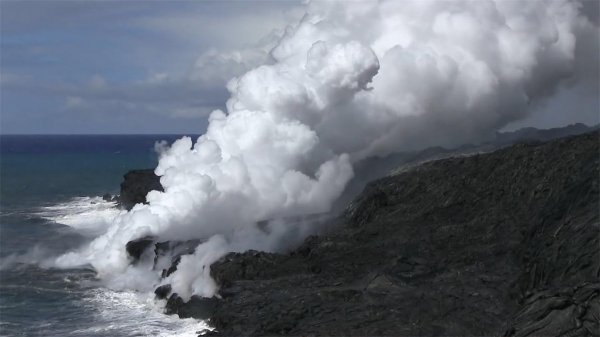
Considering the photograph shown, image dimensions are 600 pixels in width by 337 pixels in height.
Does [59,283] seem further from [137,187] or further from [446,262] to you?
[137,187]

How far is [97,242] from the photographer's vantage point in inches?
2330

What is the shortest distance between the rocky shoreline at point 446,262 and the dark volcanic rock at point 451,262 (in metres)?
0.07

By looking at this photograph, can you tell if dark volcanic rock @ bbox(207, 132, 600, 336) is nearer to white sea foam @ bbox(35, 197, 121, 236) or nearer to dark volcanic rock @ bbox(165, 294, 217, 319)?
dark volcanic rock @ bbox(165, 294, 217, 319)

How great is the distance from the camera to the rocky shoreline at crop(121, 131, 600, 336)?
30922 millimetres

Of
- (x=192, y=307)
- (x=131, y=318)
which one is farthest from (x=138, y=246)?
(x=192, y=307)

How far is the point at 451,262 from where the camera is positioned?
3831 centimetres

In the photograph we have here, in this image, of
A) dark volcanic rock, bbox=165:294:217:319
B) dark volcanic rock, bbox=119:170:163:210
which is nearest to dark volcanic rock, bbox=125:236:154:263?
dark volcanic rock, bbox=165:294:217:319

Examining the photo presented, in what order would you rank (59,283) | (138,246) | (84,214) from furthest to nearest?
(84,214) < (138,246) < (59,283)

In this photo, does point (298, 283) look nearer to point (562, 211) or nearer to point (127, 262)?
point (562, 211)

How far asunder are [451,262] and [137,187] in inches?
2000

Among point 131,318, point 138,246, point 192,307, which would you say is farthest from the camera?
point 138,246

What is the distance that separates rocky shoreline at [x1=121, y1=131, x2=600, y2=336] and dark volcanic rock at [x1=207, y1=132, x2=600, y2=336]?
7 cm

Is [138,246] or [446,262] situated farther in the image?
[138,246]

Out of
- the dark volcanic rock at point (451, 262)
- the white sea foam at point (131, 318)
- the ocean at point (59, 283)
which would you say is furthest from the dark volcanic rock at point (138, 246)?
the dark volcanic rock at point (451, 262)
